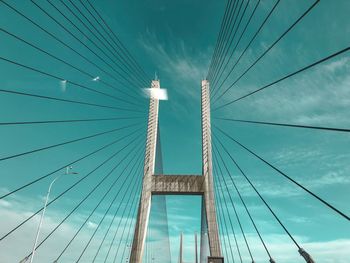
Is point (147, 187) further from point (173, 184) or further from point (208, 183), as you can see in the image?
point (208, 183)

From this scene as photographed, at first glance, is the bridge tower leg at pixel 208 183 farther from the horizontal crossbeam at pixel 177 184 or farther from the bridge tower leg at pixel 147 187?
the bridge tower leg at pixel 147 187

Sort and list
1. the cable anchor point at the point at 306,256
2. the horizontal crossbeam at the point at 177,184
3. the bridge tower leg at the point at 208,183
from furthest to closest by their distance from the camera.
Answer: the horizontal crossbeam at the point at 177,184 → the bridge tower leg at the point at 208,183 → the cable anchor point at the point at 306,256

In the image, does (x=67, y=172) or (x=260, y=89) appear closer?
(x=260, y=89)

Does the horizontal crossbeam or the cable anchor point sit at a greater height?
the cable anchor point

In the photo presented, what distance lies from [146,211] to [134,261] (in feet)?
9.30

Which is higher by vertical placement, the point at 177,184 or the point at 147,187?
the point at 177,184

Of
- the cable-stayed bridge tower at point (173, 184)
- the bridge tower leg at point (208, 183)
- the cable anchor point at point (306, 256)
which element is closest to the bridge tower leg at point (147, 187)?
the cable-stayed bridge tower at point (173, 184)

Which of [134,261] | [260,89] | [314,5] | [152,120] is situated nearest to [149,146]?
[152,120]

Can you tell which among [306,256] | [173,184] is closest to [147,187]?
[173,184]

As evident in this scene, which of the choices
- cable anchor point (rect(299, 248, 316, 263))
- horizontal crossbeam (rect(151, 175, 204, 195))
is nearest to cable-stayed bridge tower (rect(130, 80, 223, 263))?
horizontal crossbeam (rect(151, 175, 204, 195))

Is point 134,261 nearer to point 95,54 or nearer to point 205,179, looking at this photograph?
point 205,179

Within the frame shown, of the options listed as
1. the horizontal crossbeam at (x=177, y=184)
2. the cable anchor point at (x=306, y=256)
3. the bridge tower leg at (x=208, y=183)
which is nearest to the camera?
the cable anchor point at (x=306, y=256)

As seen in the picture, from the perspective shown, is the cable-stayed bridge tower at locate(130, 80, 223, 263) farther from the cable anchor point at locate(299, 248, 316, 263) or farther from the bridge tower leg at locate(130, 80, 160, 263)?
the cable anchor point at locate(299, 248, 316, 263)

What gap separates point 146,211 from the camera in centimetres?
1659
